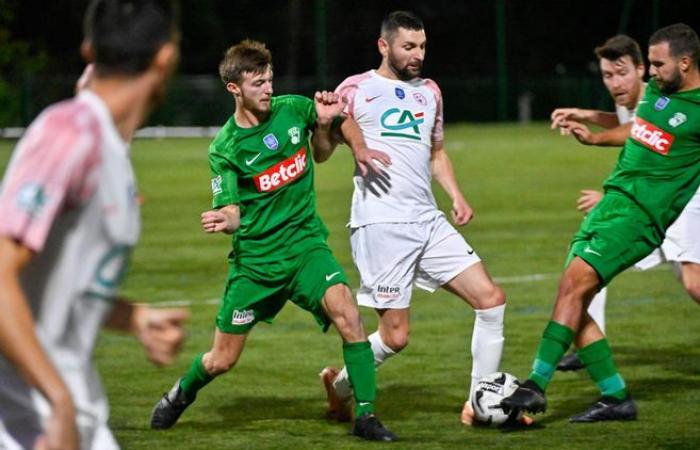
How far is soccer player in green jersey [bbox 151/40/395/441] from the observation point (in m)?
7.12

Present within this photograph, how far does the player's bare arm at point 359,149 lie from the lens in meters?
7.37

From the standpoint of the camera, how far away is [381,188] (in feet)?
25.1

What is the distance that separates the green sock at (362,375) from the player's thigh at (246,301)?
1.66 feet

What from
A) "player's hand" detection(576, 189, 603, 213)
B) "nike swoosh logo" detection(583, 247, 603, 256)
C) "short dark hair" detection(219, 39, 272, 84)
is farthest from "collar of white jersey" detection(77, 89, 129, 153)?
"player's hand" detection(576, 189, 603, 213)

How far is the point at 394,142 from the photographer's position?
7676 mm

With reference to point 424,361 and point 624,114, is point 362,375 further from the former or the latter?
point 624,114

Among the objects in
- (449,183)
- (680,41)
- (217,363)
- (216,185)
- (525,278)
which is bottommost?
(525,278)

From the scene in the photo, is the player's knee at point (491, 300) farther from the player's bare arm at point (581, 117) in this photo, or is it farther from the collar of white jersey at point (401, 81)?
the collar of white jersey at point (401, 81)

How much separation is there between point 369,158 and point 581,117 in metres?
1.35

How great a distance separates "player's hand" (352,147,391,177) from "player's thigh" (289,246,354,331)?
525 millimetres

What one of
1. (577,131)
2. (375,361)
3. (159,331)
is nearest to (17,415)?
(159,331)

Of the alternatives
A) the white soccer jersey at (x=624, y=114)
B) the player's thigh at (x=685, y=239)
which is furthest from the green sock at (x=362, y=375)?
the white soccer jersey at (x=624, y=114)

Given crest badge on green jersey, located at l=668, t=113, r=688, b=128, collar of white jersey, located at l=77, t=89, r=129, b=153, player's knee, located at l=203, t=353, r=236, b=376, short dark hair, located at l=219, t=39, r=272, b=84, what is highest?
collar of white jersey, located at l=77, t=89, r=129, b=153

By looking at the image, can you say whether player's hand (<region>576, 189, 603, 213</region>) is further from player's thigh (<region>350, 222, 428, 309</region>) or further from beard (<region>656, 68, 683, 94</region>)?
player's thigh (<region>350, 222, 428, 309</region>)
